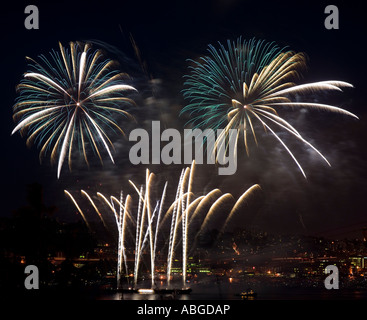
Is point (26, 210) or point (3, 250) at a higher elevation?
point (26, 210)

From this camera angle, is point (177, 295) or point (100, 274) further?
point (100, 274)
